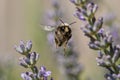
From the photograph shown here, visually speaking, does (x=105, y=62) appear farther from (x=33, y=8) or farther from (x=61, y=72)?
(x=33, y=8)

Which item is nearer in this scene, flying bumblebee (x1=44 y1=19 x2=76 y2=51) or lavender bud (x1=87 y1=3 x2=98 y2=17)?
lavender bud (x1=87 y1=3 x2=98 y2=17)

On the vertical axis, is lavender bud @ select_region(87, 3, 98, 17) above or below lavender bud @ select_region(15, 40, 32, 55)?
above

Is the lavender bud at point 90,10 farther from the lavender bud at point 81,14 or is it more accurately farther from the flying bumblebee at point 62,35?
the flying bumblebee at point 62,35

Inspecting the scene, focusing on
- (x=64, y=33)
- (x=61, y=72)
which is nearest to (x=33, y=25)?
(x=61, y=72)

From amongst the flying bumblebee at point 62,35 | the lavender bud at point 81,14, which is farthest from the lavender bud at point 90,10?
the flying bumblebee at point 62,35

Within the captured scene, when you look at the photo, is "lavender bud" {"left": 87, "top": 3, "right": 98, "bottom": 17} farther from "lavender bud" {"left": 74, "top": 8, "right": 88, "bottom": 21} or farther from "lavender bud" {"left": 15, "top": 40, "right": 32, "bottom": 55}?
"lavender bud" {"left": 15, "top": 40, "right": 32, "bottom": 55}

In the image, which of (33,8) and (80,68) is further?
(33,8)

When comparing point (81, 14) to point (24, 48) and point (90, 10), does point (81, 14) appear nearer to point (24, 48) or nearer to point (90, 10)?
point (90, 10)

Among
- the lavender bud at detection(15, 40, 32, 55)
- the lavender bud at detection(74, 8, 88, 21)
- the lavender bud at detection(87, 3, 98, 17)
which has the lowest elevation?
the lavender bud at detection(15, 40, 32, 55)

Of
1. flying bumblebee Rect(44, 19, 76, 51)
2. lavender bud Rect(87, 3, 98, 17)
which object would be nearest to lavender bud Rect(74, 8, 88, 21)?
lavender bud Rect(87, 3, 98, 17)

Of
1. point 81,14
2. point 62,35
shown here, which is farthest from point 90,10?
point 62,35

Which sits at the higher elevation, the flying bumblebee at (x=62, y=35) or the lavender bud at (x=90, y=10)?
the lavender bud at (x=90, y=10)
